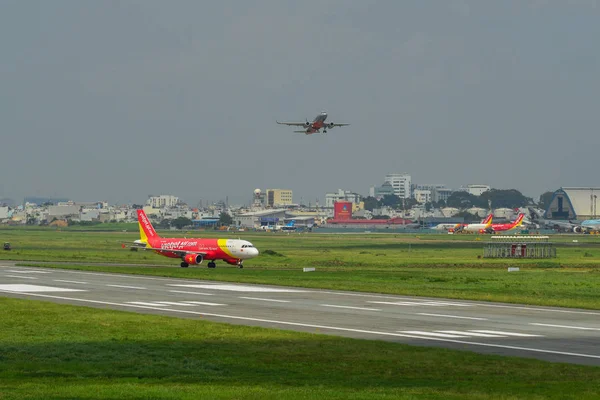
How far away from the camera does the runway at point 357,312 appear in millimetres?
34219

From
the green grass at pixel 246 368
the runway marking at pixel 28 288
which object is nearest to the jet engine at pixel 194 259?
the runway marking at pixel 28 288

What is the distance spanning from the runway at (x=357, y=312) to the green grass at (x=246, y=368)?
2.97 m

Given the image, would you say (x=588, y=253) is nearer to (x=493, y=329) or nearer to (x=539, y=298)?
(x=539, y=298)

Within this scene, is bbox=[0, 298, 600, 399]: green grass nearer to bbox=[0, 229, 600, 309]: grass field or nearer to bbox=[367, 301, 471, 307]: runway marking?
bbox=[367, 301, 471, 307]: runway marking

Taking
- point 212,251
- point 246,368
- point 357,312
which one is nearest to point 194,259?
point 212,251

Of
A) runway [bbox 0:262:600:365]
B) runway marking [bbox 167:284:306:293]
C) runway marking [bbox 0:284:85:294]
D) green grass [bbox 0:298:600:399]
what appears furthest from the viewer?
runway marking [bbox 167:284:306:293]

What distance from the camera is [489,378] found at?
25688 millimetres

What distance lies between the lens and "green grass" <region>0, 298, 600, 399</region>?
2303 centimetres

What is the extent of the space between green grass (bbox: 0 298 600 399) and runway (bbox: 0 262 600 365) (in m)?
2.97

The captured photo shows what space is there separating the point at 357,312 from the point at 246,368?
18789mm

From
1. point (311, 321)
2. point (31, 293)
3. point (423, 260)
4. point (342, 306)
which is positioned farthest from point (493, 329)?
point (423, 260)

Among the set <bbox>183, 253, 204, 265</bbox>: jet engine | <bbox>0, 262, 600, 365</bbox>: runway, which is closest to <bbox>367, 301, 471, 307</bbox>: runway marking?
<bbox>0, 262, 600, 365</bbox>: runway

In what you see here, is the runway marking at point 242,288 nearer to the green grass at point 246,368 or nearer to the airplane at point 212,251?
Answer: the green grass at point 246,368

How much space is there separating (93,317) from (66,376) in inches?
632
